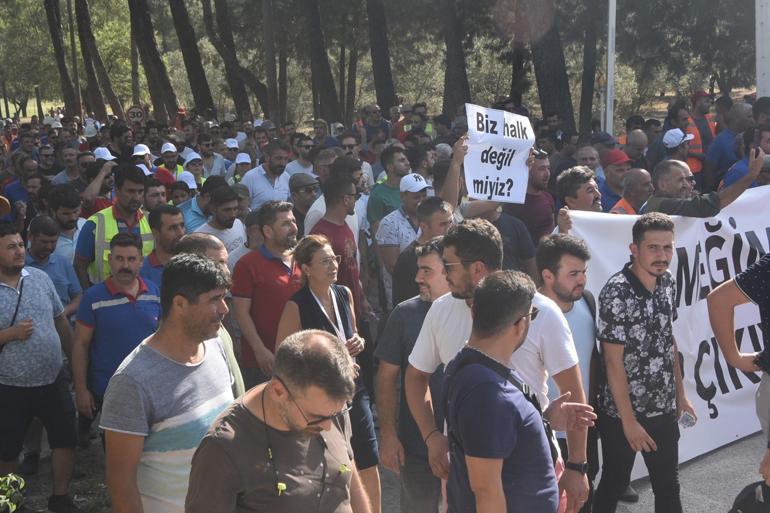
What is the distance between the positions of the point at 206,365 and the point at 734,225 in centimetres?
458

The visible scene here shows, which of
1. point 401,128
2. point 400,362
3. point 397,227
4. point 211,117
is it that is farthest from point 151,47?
point 400,362

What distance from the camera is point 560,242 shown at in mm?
4676

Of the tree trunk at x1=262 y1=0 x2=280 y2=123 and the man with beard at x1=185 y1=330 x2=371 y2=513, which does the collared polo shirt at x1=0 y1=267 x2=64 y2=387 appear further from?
the tree trunk at x1=262 y1=0 x2=280 y2=123

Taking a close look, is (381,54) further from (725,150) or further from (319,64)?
(725,150)

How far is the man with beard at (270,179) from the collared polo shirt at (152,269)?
4.00 metres

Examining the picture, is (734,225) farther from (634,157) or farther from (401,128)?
(401,128)

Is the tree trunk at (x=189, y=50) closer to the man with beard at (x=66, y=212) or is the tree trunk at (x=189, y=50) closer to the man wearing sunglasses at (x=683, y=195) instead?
the man with beard at (x=66, y=212)

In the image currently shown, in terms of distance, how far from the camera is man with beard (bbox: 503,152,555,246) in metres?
7.67

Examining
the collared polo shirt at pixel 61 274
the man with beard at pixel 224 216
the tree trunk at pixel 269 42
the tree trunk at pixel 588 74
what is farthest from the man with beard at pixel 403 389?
the tree trunk at pixel 588 74

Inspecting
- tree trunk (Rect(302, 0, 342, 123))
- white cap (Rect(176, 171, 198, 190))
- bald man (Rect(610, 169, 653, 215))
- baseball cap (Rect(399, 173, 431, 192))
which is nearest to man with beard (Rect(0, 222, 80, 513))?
baseball cap (Rect(399, 173, 431, 192))

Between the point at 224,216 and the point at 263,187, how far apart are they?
11.2 ft

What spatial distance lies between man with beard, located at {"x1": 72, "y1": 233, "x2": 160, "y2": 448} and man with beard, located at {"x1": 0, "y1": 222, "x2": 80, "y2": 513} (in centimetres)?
27

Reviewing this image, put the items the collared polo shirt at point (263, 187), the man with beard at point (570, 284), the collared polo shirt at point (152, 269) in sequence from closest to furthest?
the man with beard at point (570, 284) → the collared polo shirt at point (152, 269) → the collared polo shirt at point (263, 187)

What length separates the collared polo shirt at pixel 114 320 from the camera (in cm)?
546
